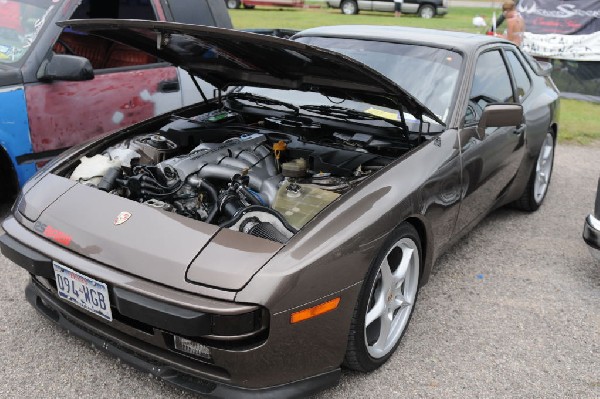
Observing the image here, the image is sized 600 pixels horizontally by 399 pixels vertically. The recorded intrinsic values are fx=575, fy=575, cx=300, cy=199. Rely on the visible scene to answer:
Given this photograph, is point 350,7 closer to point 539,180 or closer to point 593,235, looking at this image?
point 539,180

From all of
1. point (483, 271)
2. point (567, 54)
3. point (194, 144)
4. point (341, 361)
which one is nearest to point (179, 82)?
point (194, 144)

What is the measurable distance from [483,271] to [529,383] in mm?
1163

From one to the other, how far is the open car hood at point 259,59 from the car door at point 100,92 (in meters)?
0.91

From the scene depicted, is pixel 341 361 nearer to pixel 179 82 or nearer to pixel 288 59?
pixel 288 59

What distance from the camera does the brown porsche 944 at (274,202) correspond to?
2.12 metres

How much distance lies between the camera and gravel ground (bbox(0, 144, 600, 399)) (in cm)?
255

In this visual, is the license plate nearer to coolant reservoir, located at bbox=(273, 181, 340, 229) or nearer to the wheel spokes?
coolant reservoir, located at bbox=(273, 181, 340, 229)

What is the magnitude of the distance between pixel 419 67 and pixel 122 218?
2026 millimetres

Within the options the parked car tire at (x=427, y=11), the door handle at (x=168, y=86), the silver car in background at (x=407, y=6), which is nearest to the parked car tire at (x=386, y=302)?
the door handle at (x=168, y=86)

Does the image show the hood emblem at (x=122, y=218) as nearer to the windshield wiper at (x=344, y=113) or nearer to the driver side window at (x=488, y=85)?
the windshield wiper at (x=344, y=113)

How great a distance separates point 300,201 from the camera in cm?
274

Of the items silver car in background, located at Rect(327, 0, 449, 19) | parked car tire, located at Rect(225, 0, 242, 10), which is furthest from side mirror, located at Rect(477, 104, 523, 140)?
silver car in background, located at Rect(327, 0, 449, 19)

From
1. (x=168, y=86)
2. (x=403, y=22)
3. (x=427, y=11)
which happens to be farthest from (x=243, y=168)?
(x=427, y=11)

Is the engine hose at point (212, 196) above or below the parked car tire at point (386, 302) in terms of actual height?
above
